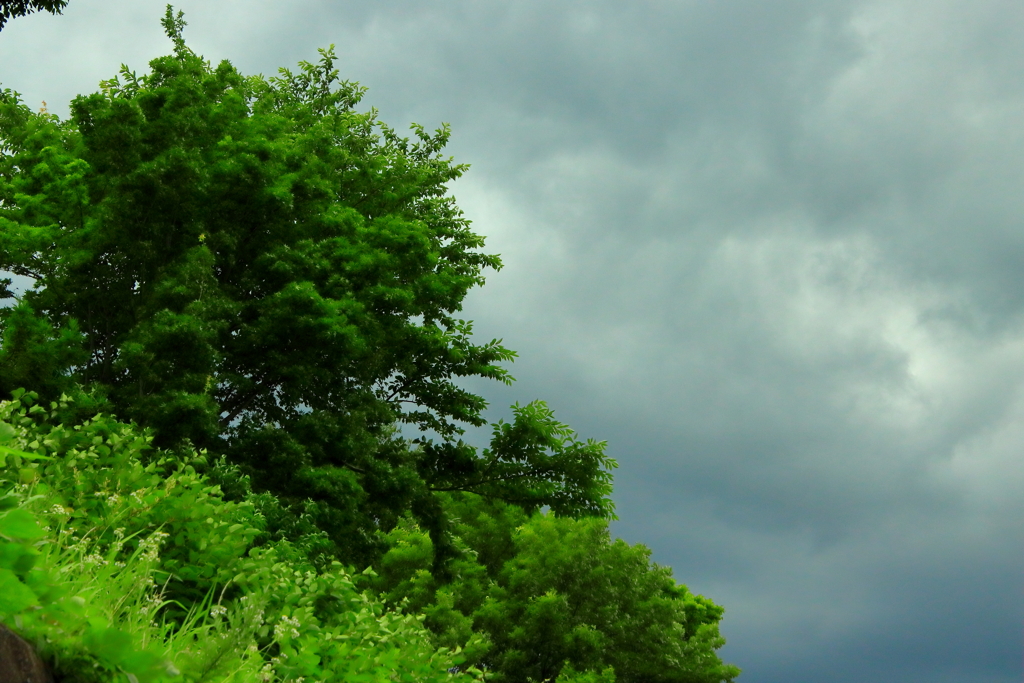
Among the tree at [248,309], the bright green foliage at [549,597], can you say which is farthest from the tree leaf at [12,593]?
the bright green foliage at [549,597]

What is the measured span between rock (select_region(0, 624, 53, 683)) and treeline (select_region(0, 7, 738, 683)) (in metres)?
2.18

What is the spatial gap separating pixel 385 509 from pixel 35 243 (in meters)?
9.31

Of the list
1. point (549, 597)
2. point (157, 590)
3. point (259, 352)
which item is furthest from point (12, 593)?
point (549, 597)

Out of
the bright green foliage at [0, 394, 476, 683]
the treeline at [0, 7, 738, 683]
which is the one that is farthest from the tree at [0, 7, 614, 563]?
the bright green foliage at [0, 394, 476, 683]

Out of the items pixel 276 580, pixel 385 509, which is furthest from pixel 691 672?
pixel 276 580

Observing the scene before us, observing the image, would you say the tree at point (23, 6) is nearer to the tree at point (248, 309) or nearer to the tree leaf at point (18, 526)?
the tree at point (248, 309)

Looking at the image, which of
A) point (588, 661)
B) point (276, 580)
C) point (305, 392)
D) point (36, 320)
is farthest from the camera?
point (588, 661)

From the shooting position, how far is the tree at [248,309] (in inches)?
632

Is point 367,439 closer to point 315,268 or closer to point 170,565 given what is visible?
point 315,268

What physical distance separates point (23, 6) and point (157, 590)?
15.1 m

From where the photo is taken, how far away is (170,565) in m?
6.80

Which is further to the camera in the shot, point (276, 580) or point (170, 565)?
point (276, 580)

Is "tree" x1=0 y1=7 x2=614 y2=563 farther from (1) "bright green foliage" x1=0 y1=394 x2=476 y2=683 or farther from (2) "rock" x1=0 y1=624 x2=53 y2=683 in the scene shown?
(2) "rock" x1=0 y1=624 x2=53 y2=683

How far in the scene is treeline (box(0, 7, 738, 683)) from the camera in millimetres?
7770
